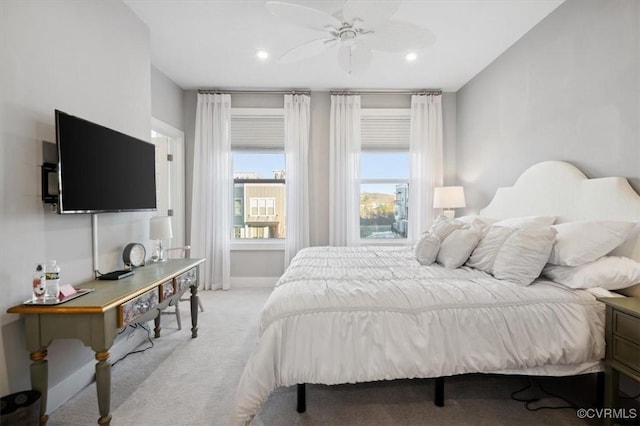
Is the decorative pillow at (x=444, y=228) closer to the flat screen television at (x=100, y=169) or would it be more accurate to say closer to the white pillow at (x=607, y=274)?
the white pillow at (x=607, y=274)

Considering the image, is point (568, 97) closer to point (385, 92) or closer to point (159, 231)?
point (385, 92)

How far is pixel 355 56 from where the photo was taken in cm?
255

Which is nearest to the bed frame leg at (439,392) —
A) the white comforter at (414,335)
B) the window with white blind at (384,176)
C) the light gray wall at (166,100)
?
the white comforter at (414,335)

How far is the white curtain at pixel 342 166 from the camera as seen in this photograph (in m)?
4.42

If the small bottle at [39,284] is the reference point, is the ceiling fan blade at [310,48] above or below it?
above

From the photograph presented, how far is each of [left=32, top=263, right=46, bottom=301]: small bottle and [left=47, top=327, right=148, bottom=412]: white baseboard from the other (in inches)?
25.6

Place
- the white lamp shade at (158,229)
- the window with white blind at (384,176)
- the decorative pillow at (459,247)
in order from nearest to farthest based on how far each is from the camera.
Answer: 1. the decorative pillow at (459,247)
2. the white lamp shade at (158,229)
3. the window with white blind at (384,176)

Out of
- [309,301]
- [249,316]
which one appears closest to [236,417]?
[309,301]

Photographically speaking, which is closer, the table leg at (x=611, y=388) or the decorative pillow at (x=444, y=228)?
the table leg at (x=611, y=388)

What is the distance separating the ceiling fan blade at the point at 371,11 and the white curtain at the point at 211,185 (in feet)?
9.30

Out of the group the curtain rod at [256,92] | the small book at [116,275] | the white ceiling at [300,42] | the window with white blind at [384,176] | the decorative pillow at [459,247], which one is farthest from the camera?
the window with white blind at [384,176]

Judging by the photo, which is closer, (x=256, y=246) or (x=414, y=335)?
(x=414, y=335)

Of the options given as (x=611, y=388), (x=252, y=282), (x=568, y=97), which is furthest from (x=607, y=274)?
(x=252, y=282)

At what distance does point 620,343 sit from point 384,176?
337cm
